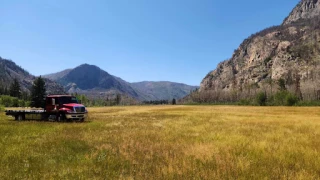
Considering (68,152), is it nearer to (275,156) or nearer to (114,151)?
(114,151)

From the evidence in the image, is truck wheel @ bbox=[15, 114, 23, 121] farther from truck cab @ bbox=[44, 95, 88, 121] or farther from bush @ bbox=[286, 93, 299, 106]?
bush @ bbox=[286, 93, 299, 106]

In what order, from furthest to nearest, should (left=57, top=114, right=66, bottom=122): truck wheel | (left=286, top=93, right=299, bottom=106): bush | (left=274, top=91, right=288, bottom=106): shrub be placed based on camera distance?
(left=274, top=91, right=288, bottom=106): shrub → (left=286, top=93, right=299, bottom=106): bush → (left=57, top=114, right=66, bottom=122): truck wheel

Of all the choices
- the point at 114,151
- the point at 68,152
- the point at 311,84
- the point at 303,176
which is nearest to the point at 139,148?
the point at 114,151

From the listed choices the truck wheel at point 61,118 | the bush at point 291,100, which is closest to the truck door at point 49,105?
the truck wheel at point 61,118

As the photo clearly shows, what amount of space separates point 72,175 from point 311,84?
179 meters

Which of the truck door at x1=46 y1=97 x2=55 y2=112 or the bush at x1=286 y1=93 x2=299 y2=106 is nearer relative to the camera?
Result: the truck door at x1=46 y1=97 x2=55 y2=112

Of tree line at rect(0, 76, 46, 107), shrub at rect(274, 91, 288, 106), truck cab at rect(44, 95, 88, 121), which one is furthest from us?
shrub at rect(274, 91, 288, 106)

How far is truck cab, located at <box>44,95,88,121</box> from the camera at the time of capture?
1256 inches

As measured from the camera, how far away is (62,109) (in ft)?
105

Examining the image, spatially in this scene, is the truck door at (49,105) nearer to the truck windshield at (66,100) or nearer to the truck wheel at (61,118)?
the truck windshield at (66,100)

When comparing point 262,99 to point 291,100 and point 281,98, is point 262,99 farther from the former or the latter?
point 291,100

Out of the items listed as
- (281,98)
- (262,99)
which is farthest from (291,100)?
(262,99)

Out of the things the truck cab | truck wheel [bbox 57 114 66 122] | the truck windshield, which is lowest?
truck wheel [bbox 57 114 66 122]

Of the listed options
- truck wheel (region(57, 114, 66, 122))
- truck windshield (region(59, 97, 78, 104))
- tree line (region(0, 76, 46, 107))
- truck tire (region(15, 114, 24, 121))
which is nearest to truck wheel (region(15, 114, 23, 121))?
truck tire (region(15, 114, 24, 121))
